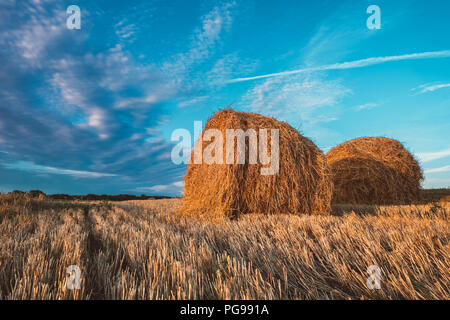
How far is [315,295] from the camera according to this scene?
69.8 inches

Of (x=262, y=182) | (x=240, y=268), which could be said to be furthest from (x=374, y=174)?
(x=240, y=268)

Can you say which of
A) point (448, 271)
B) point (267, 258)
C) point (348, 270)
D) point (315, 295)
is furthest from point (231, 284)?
point (448, 271)

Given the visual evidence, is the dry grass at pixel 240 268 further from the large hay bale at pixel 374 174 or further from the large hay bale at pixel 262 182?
the large hay bale at pixel 374 174

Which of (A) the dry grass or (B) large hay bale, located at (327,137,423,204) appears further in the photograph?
(B) large hay bale, located at (327,137,423,204)

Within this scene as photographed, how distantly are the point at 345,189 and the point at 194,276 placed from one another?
10.1 m

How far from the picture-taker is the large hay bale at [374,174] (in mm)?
10422

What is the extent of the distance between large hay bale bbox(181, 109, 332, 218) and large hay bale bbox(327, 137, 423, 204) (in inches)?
179

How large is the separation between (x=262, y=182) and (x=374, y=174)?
709 cm

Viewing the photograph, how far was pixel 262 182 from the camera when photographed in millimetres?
5656

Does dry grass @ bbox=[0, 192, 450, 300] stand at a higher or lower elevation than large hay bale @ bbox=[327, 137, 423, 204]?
lower

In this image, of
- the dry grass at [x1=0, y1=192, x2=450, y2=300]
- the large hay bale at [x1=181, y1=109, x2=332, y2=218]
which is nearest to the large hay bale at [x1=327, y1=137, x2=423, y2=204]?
the large hay bale at [x1=181, y1=109, x2=332, y2=218]

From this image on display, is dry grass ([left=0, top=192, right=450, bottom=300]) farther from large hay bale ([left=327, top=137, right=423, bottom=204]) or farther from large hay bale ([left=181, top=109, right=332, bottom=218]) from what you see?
large hay bale ([left=327, top=137, right=423, bottom=204])

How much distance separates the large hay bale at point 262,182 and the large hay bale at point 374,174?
455 cm

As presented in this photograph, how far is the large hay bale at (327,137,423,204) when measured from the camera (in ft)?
34.2
